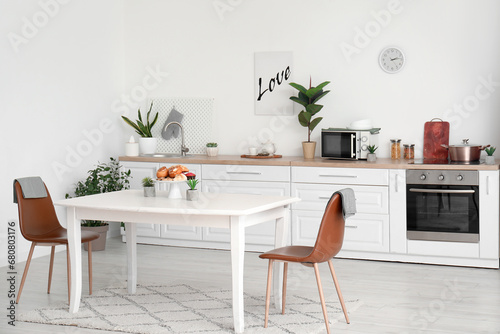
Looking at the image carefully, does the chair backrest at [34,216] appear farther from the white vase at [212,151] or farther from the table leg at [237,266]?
the white vase at [212,151]

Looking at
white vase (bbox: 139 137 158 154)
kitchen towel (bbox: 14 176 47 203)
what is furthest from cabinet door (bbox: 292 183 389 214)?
kitchen towel (bbox: 14 176 47 203)

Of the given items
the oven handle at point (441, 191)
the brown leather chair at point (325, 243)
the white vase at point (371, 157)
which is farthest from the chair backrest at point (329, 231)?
the white vase at point (371, 157)

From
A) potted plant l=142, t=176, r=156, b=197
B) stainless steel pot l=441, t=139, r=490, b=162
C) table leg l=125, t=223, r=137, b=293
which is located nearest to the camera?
potted plant l=142, t=176, r=156, b=197

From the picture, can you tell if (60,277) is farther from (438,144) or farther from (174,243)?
(438,144)

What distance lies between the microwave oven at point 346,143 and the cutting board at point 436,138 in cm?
51

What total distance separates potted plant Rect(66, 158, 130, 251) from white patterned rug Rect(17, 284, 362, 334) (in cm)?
157

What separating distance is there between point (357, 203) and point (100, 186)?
8.15ft

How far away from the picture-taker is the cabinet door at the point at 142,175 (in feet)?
21.4

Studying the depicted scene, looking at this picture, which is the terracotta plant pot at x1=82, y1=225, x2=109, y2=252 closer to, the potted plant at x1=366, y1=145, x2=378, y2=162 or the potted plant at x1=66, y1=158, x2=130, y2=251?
the potted plant at x1=66, y1=158, x2=130, y2=251

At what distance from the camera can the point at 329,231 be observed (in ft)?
12.2

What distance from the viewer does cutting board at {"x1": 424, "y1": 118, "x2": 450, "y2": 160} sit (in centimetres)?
590

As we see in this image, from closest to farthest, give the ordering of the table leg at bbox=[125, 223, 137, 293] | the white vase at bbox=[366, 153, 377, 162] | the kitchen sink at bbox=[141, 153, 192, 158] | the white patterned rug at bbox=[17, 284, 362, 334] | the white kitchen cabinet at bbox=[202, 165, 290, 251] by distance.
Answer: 1. the white patterned rug at bbox=[17, 284, 362, 334]
2. the table leg at bbox=[125, 223, 137, 293]
3. the white vase at bbox=[366, 153, 377, 162]
4. the white kitchen cabinet at bbox=[202, 165, 290, 251]
5. the kitchen sink at bbox=[141, 153, 192, 158]

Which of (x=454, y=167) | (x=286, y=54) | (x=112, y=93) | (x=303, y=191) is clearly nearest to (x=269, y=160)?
(x=303, y=191)

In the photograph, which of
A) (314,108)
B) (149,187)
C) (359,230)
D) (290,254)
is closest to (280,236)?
(290,254)
